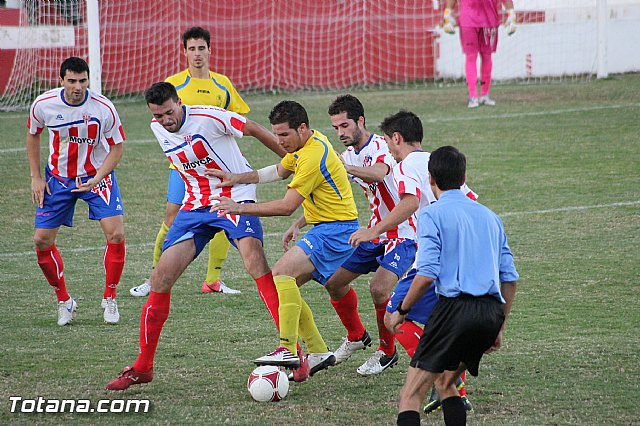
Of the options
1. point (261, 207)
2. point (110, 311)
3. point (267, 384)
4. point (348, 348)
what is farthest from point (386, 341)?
point (110, 311)

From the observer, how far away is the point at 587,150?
15.0 meters

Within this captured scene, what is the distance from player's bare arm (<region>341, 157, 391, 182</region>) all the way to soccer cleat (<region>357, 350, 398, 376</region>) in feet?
3.80

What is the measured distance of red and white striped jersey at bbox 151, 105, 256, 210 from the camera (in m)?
6.71

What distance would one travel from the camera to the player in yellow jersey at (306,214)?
6.23 m

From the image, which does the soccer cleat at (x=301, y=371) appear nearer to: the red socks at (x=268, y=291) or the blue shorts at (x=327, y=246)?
the red socks at (x=268, y=291)

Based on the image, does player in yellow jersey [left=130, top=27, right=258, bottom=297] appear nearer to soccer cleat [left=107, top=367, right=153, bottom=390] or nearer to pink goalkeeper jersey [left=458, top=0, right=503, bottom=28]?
soccer cleat [left=107, top=367, right=153, bottom=390]

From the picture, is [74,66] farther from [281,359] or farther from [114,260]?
[281,359]

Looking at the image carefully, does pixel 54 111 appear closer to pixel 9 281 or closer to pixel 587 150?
pixel 9 281

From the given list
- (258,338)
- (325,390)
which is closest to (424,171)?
(325,390)

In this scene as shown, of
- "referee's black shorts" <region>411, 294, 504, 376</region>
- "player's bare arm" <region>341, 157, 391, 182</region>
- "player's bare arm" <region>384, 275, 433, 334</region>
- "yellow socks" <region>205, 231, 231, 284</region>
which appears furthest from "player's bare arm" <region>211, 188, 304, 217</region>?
"yellow socks" <region>205, 231, 231, 284</region>

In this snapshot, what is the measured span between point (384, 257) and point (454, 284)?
5.94 feet

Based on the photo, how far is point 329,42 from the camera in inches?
912

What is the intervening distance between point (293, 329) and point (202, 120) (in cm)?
157

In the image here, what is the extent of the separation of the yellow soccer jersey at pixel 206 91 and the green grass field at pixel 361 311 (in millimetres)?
1674
